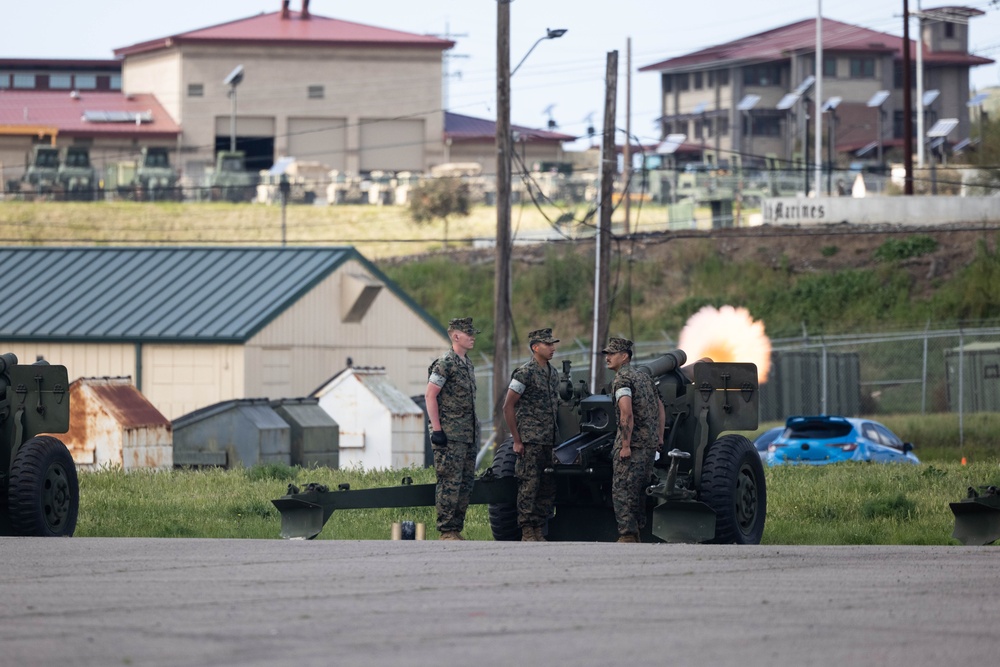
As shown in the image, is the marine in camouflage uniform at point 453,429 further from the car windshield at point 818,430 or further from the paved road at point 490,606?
the car windshield at point 818,430

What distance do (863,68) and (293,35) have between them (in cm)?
3161

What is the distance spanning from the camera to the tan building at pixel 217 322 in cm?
3475

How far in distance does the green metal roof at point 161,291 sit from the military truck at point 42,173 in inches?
1259

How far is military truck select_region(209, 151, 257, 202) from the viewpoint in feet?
235

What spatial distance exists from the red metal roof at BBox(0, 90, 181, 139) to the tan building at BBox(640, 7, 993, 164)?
2874 cm

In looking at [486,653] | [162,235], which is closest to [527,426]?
[486,653]

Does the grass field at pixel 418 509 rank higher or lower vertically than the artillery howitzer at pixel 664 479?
lower

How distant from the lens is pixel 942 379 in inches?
1677

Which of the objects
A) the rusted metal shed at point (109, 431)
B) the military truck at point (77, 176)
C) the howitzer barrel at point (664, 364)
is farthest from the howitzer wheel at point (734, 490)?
the military truck at point (77, 176)

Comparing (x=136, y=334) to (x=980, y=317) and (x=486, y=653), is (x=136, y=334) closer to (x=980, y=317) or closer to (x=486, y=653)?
(x=980, y=317)

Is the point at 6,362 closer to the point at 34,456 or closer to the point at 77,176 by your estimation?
the point at 34,456

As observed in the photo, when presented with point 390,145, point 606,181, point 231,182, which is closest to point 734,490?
point 606,181

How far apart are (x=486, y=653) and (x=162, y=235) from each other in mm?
58174

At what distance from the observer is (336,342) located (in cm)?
3666
